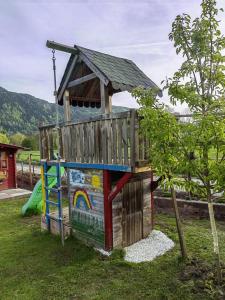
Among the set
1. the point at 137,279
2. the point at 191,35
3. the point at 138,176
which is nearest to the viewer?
the point at 191,35

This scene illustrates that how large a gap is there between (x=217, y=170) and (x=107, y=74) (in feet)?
13.0

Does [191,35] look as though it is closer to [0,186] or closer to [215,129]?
[215,129]

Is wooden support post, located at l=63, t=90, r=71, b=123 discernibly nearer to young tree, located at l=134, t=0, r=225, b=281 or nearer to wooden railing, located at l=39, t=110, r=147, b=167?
wooden railing, located at l=39, t=110, r=147, b=167

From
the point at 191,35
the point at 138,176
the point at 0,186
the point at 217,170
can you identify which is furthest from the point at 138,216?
the point at 0,186

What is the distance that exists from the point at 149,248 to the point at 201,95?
4648 millimetres

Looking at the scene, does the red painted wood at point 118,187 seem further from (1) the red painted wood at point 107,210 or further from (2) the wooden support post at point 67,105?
(2) the wooden support post at point 67,105

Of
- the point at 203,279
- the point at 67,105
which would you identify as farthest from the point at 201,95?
the point at 67,105

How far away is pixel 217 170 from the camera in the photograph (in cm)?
462

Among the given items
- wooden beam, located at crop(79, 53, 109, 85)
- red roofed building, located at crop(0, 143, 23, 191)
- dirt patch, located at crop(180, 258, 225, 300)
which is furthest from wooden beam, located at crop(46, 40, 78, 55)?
red roofed building, located at crop(0, 143, 23, 191)

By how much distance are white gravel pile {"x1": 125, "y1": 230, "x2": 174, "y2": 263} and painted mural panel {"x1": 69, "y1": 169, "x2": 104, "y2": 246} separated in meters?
0.91

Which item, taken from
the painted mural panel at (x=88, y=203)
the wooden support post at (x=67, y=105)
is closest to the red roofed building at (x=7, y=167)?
the wooden support post at (x=67, y=105)

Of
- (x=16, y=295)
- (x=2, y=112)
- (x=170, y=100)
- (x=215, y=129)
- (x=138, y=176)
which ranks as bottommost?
(x=16, y=295)

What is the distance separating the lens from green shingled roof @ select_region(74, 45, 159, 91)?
7039 millimetres

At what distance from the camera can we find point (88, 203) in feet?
25.7
